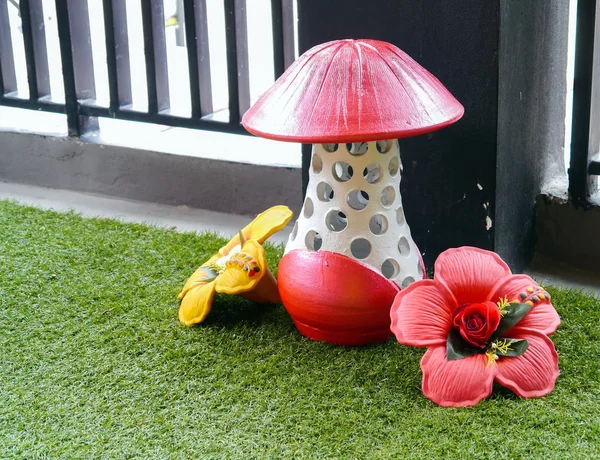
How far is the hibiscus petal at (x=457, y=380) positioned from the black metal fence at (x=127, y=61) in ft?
4.41

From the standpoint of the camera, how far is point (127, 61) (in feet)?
10.5

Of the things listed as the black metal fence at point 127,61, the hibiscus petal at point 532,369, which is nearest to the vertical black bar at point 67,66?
the black metal fence at point 127,61

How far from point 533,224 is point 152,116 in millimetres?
1422

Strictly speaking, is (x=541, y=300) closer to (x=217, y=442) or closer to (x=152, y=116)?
(x=217, y=442)

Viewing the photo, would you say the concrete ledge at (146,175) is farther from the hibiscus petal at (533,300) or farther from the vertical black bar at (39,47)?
the hibiscus petal at (533,300)

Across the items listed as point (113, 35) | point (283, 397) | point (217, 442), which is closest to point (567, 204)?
point (283, 397)

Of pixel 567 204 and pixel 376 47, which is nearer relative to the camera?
pixel 376 47

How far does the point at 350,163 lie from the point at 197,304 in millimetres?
537

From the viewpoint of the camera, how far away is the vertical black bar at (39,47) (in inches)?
131

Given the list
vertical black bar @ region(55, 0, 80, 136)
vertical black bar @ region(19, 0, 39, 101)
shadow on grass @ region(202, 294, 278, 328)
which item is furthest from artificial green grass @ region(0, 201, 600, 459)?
vertical black bar @ region(19, 0, 39, 101)

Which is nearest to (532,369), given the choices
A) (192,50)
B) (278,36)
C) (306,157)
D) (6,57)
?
(306,157)

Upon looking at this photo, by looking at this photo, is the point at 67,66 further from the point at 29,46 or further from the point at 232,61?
the point at 232,61

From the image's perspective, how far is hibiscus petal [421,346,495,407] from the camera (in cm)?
178

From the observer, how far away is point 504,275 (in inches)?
76.4
